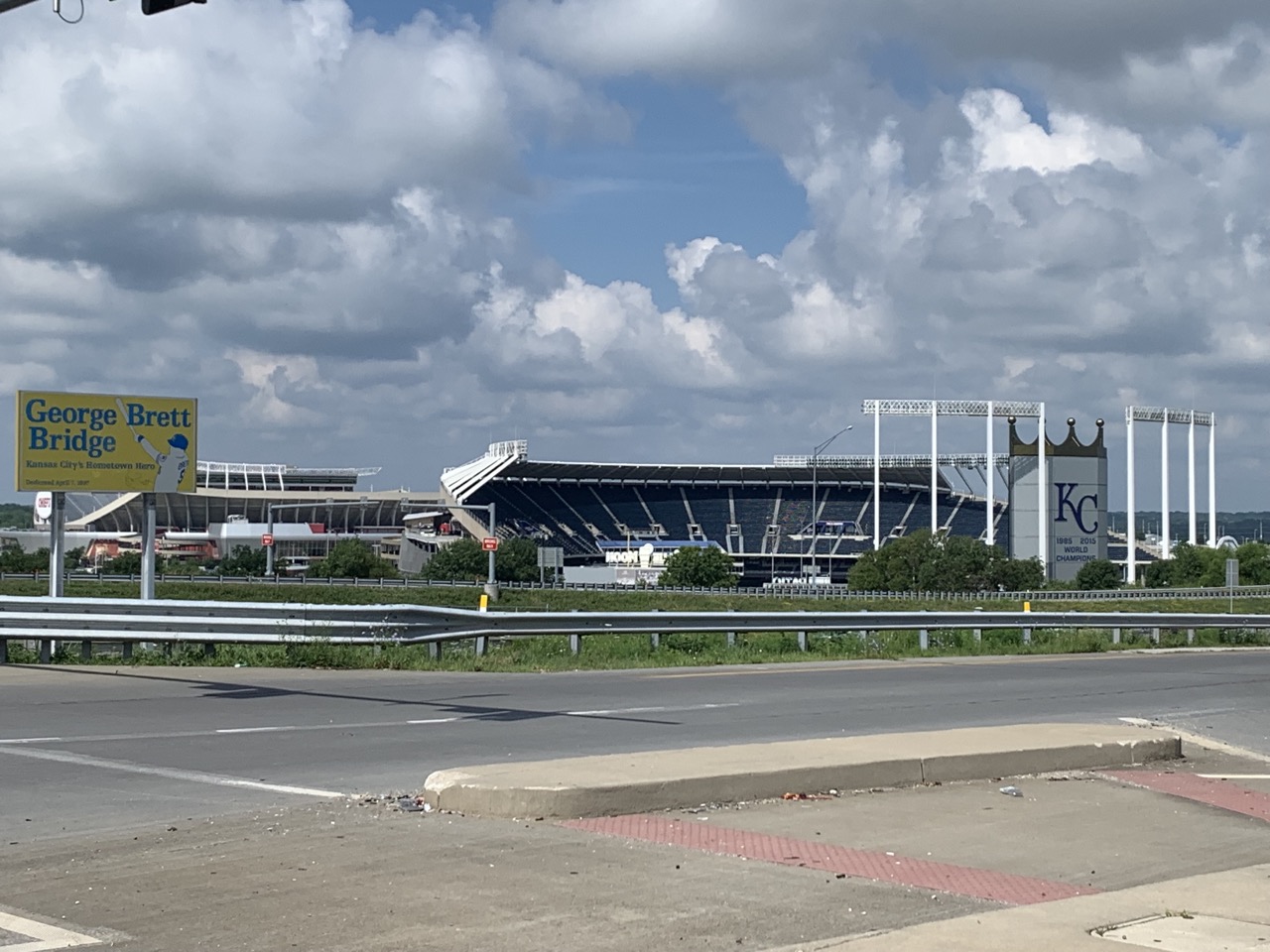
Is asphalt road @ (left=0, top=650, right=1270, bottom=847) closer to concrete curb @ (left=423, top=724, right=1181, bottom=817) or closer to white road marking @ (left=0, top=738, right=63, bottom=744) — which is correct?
white road marking @ (left=0, top=738, right=63, bottom=744)

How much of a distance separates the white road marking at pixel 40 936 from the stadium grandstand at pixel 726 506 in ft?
484

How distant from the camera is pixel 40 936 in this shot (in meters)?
6.68

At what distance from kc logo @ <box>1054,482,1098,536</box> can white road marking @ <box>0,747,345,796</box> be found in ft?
345

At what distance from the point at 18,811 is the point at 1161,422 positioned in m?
123

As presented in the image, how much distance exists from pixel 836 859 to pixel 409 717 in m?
8.41

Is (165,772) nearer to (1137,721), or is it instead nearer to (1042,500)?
(1137,721)

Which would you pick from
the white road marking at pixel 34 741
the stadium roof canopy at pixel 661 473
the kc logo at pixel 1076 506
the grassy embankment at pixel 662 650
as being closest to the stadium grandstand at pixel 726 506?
the stadium roof canopy at pixel 661 473

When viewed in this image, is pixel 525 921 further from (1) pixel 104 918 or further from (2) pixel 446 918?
(1) pixel 104 918

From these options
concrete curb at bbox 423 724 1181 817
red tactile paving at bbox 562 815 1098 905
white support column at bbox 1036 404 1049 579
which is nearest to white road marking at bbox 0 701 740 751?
concrete curb at bbox 423 724 1181 817

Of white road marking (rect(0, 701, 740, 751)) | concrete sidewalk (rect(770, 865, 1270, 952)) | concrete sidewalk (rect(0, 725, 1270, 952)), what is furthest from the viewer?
white road marking (rect(0, 701, 740, 751))

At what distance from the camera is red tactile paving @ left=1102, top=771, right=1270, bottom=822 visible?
11109mm

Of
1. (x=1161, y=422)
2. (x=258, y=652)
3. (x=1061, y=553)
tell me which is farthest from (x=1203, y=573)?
(x=258, y=652)

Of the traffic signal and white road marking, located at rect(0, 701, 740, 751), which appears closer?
the traffic signal

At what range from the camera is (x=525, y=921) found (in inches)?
274
